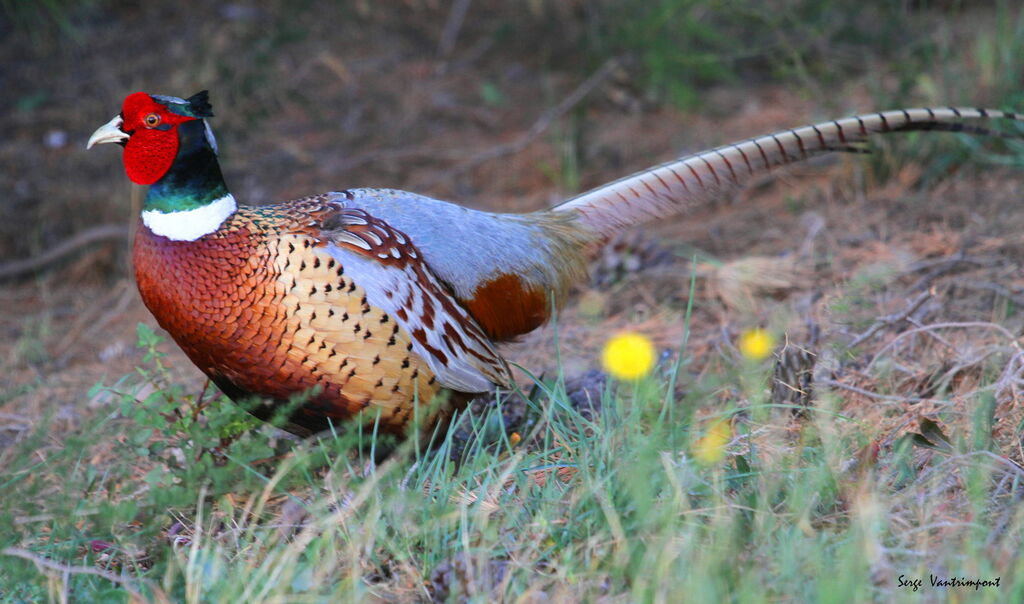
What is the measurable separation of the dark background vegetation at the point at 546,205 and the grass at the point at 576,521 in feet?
0.05

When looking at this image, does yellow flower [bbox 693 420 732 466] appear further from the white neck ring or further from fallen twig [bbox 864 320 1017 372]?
the white neck ring

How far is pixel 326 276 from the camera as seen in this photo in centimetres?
262

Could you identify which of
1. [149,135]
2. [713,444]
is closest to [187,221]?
[149,135]

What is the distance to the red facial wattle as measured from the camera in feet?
8.80

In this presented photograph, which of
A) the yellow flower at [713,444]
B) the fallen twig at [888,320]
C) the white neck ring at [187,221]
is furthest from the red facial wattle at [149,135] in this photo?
the fallen twig at [888,320]

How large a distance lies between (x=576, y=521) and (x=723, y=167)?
4.60 feet

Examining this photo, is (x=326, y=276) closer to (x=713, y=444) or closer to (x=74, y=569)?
(x=74, y=569)

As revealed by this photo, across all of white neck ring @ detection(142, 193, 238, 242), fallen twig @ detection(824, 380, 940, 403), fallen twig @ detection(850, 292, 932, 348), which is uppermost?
white neck ring @ detection(142, 193, 238, 242)

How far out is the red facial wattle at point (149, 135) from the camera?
268 cm

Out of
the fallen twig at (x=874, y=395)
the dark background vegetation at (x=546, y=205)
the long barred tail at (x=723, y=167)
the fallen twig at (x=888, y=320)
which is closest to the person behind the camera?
the dark background vegetation at (x=546, y=205)

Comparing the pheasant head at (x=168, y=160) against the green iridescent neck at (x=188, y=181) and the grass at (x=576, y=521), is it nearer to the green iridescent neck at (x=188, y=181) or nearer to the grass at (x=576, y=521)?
the green iridescent neck at (x=188, y=181)

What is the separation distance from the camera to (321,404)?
2650 millimetres

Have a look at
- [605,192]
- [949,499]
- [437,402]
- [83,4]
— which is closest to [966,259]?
[605,192]

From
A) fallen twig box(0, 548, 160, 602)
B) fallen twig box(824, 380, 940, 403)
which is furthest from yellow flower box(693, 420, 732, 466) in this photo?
fallen twig box(0, 548, 160, 602)
